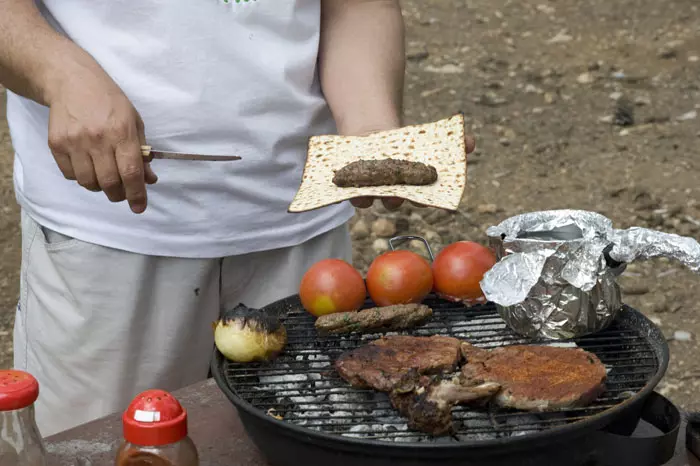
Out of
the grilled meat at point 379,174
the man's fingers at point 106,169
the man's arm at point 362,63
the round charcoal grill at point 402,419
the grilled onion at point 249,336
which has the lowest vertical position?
the round charcoal grill at point 402,419

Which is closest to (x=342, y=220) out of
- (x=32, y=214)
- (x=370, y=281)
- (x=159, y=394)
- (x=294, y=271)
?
(x=294, y=271)

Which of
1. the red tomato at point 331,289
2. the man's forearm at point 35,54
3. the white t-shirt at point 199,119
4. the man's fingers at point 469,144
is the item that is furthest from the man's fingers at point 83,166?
the man's fingers at point 469,144

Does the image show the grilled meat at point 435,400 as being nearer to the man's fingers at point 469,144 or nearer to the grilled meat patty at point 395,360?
the grilled meat patty at point 395,360

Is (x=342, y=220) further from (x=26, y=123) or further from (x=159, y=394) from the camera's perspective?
(x=159, y=394)

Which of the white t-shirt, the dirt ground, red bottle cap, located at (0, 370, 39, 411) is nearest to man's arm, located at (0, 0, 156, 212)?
the white t-shirt

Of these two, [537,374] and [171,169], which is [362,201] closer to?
[171,169]

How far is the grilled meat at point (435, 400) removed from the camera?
1.78m

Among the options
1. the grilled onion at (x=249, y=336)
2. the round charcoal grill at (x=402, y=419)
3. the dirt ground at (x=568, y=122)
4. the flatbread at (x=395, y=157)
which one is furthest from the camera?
the dirt ground at (x=568, y=122)

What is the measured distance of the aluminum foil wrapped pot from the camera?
2.07 metres

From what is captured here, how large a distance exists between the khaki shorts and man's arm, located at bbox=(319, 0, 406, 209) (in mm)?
368

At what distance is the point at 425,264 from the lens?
236cm

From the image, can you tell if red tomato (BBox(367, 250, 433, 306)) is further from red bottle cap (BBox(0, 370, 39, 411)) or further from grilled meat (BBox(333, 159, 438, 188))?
red bottle cap (BBox(0, 370, 39, 411))

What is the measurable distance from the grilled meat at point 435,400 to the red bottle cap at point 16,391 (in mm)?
684

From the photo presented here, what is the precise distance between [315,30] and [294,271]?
0.67 m
